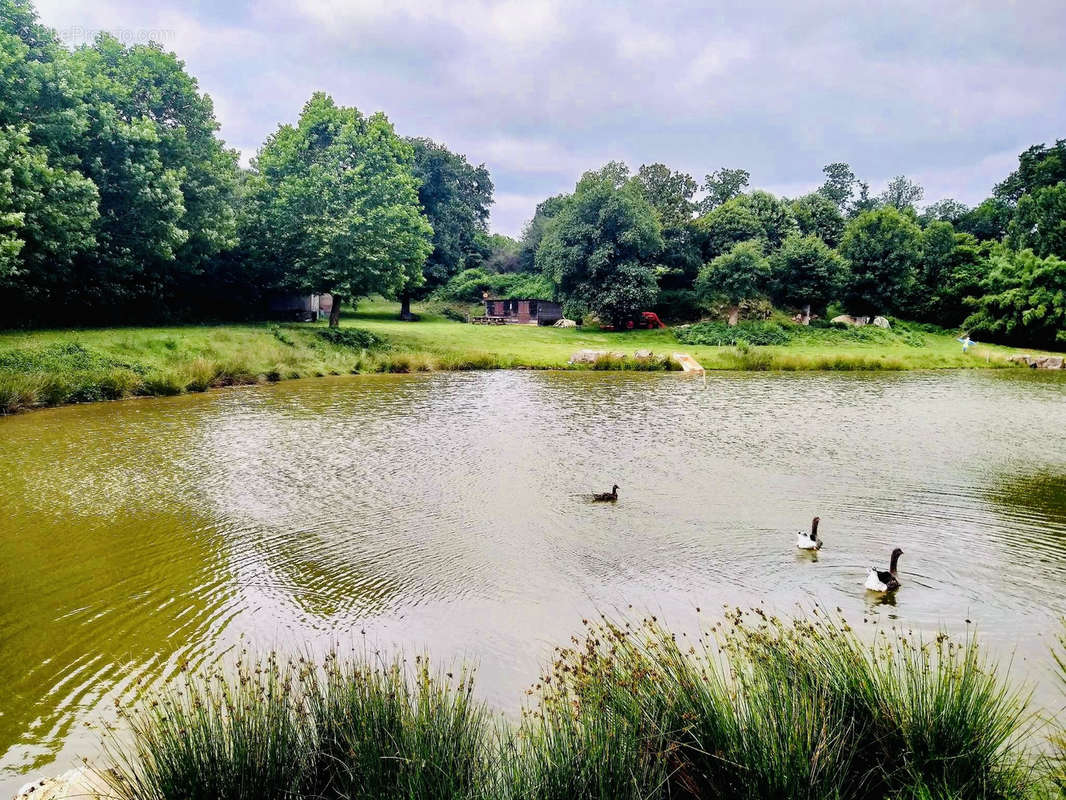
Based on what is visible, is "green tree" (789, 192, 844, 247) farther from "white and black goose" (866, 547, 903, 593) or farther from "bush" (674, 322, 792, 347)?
"white and black goose" (866, 547, 903, 593)

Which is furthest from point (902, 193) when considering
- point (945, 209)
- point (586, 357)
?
point (586, 357)

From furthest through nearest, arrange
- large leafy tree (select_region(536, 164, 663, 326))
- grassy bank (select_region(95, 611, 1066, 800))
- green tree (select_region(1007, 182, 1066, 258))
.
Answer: green tree (select_region(1007, 182, 1066, 258)) → large leafy tree (select_region(536, 164, 663, 326)) → grassy bank (select_region(95, 611, 1066, 800))

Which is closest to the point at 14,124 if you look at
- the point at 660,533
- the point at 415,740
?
the point at 660,533

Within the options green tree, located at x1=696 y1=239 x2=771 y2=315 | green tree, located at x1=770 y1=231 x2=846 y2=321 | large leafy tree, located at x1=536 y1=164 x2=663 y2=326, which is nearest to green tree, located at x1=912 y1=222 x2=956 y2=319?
green tree, located at x1=770 y1=231 x2=846 y2=321

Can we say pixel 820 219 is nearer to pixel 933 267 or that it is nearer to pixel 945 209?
pixel 933 267

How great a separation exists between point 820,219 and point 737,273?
70.2ft

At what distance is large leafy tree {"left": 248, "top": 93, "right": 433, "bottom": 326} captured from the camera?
34.4 m

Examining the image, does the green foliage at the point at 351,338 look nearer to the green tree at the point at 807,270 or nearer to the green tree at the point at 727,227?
the green tree at the point at 807,270

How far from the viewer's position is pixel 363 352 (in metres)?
32.0

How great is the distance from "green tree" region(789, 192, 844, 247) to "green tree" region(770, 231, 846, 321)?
39.8 feet

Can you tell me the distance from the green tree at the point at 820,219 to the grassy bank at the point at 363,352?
14935 mm

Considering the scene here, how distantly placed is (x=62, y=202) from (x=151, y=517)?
60.8 feet

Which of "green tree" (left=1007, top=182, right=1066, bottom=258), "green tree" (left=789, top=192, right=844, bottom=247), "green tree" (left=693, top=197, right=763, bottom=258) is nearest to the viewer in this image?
"green tree" (left=1007, top=182, right=1066, bottom=258)

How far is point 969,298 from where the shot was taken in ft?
165
